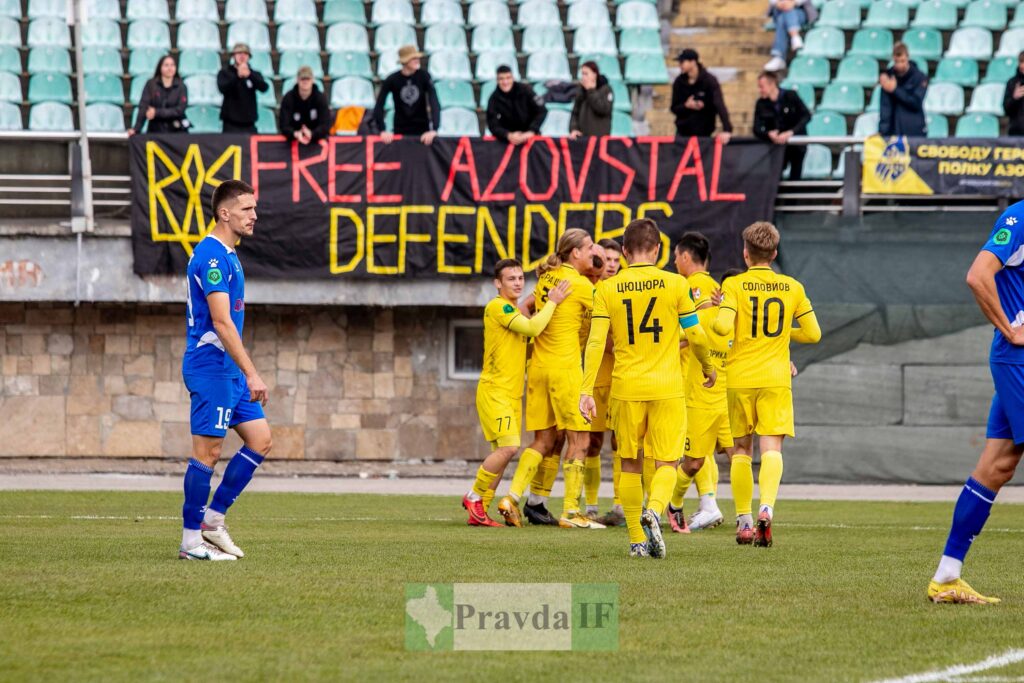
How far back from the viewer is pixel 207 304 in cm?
835

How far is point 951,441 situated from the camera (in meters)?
17.7

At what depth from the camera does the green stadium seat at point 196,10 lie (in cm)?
2200

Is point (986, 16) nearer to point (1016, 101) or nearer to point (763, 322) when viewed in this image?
point (1016, 101)

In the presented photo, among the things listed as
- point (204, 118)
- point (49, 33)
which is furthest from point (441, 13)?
point (49, 33)

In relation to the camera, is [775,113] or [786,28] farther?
[786,28]

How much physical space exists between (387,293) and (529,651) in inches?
500

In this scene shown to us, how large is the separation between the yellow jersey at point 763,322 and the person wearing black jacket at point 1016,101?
9.18 metres

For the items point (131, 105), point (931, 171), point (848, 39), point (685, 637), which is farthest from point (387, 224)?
point (685, 637)

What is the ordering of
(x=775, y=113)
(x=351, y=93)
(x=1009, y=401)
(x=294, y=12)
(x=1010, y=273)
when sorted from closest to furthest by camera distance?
(x=1009, y=401), (x=1010, y=273), (x=775, y=113), (x=351, y=93), (x=294, y=12)

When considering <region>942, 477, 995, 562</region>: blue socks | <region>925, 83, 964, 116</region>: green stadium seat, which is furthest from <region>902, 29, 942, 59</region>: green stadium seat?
<region>942, 477, 995, 562</region>: blue socks

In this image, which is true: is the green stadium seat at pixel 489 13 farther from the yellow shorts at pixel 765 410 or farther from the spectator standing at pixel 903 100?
the yellow shorts at pixel 765 410

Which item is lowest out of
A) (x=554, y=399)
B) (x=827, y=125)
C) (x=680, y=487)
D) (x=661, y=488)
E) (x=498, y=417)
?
(x=680, y=487)

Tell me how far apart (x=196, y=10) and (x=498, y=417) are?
41.2 feet

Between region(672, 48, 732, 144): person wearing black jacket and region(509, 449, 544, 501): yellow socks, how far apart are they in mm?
7170
